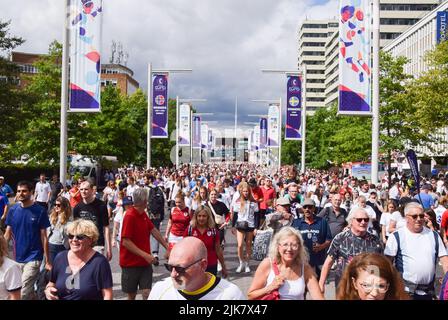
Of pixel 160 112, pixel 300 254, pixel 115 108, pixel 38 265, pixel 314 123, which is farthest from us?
pixel 314 123

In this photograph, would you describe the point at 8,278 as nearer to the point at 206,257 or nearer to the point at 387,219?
the point at 206,257

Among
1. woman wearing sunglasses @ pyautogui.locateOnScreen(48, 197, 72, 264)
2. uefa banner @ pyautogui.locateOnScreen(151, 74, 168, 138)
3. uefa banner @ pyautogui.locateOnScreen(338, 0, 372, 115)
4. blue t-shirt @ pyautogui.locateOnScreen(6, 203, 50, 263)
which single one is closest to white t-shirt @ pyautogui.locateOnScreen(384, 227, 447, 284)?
blue t-shirt @ pyautogui.locateOnScreen(6, 203, 50, 263)

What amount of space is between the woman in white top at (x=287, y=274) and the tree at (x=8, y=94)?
22790 mm

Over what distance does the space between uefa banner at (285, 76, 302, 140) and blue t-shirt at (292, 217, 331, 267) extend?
19.4 meters

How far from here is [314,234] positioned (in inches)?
285

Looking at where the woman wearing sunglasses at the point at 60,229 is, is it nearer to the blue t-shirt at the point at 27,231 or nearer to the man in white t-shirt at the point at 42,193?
the blue t-shirt at the point at 27,231

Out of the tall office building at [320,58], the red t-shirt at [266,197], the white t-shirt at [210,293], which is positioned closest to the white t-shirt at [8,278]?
the white t-shirt at [210,293]

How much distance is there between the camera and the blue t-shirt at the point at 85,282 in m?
4.45

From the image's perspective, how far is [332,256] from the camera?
5.80 metres

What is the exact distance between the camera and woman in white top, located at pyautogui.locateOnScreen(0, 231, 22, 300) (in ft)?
14.1

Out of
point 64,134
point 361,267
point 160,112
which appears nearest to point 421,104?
point 160,112

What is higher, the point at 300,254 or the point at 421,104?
the point at 421,104
